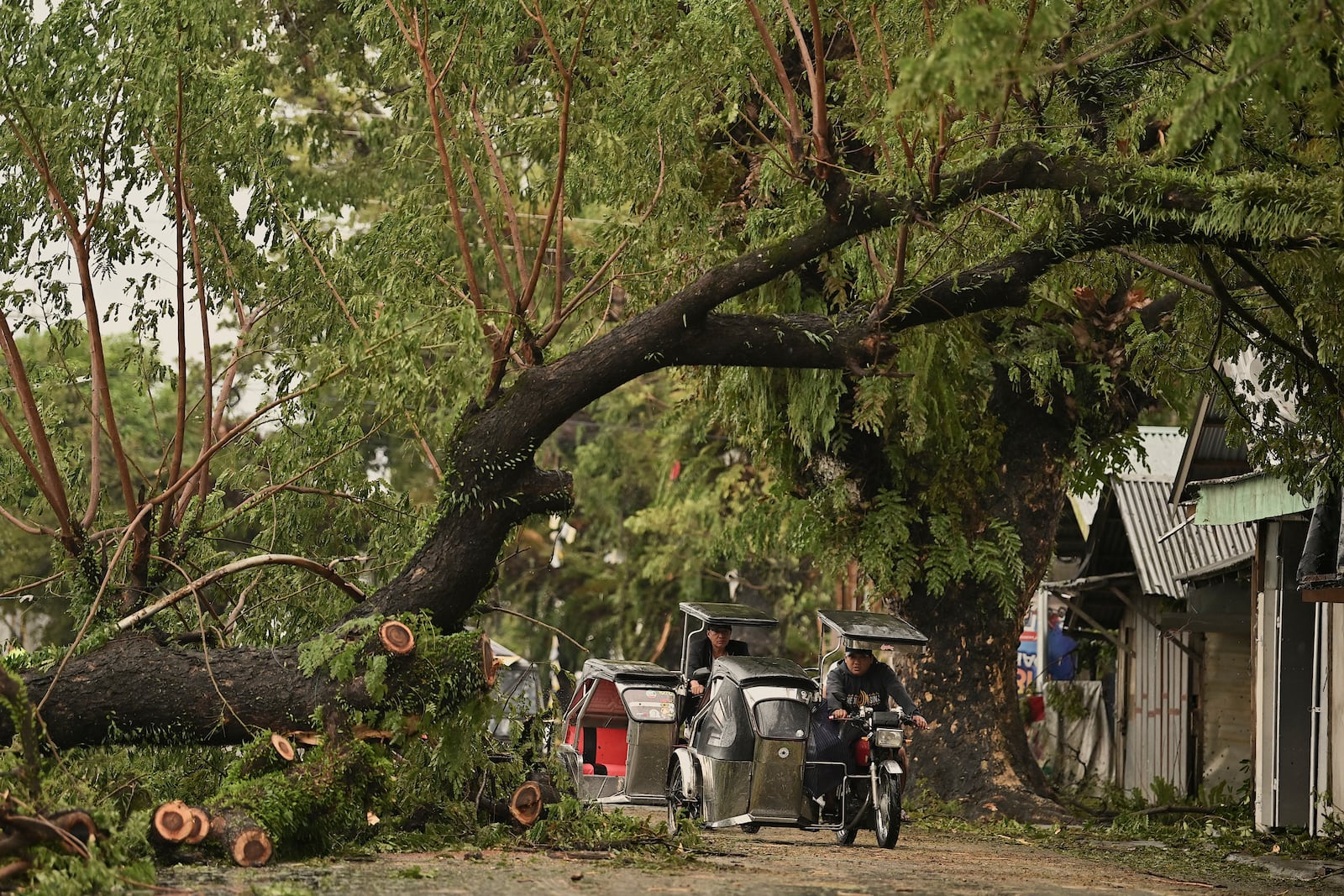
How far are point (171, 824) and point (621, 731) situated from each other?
737 cm

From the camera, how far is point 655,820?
15672mm

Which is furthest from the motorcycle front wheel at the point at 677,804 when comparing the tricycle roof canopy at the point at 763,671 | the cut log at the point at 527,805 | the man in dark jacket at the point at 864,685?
the man in dark jacket at the point at 864,685

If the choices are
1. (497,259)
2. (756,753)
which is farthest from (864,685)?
(497,259)

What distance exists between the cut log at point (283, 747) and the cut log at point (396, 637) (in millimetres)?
883

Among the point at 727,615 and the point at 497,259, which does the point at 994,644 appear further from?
the point at 497,259

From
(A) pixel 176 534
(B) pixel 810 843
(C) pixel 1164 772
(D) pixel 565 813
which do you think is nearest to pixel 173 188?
(A) pixel 176 534

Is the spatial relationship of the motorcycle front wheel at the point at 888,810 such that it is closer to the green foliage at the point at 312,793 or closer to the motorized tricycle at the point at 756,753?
the motorized tricycle at the point at 756,753

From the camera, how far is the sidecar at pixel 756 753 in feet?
37.1

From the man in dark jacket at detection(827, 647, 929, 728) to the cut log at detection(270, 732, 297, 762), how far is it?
419cm

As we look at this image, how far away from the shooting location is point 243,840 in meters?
9.01

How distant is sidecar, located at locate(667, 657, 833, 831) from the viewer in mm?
11297

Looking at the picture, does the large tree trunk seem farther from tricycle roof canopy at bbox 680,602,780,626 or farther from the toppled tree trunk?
the toppled tree trunk

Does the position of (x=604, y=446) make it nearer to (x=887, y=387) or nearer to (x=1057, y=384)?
(x=1057, y=384)

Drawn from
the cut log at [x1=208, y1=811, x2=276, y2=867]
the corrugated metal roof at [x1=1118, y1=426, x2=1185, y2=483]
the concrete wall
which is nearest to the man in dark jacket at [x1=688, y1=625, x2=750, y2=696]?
the cut log at [x1=208, y1=811, x2=276, y2=867]
